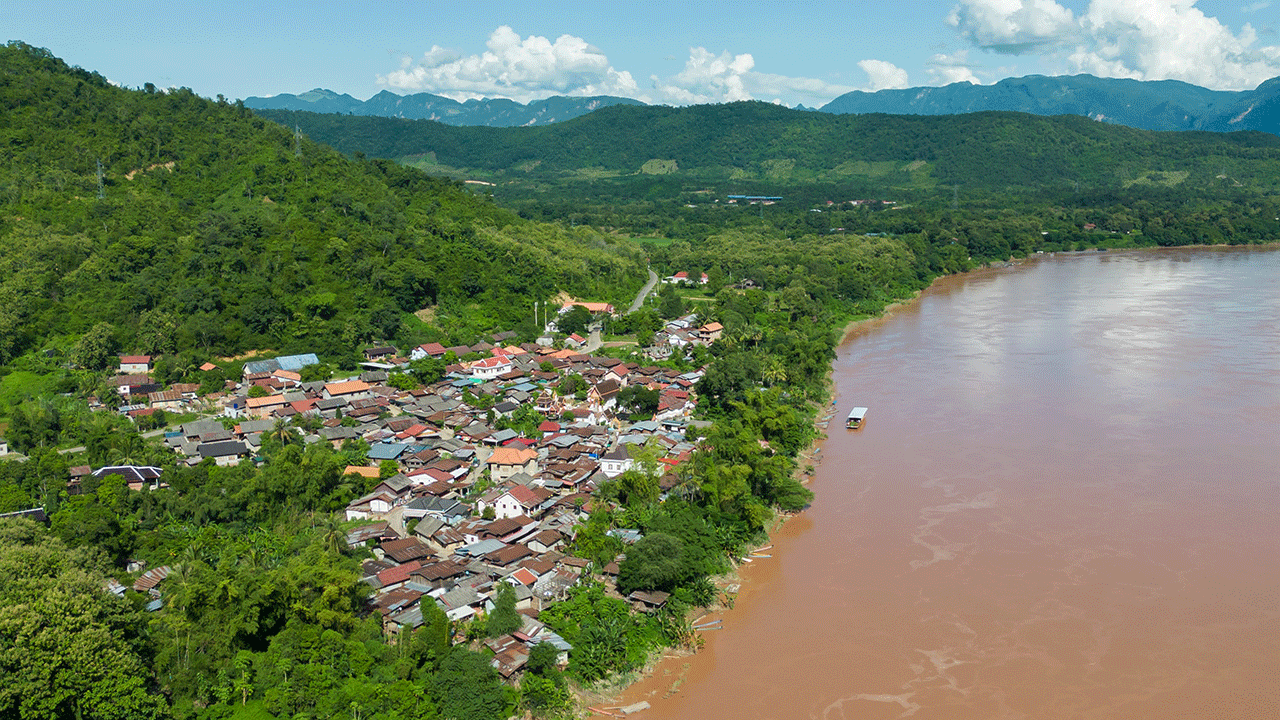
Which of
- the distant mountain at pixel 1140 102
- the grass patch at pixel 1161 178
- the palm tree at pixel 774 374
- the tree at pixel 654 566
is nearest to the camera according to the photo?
the tree at pixel 654 566

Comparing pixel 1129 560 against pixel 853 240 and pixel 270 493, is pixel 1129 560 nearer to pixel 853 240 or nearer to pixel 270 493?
pixel 270 493

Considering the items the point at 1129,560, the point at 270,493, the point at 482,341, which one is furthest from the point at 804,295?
the point at 270,493

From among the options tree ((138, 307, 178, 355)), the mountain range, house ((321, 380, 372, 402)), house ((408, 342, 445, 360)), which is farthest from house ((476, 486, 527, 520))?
the mountain range

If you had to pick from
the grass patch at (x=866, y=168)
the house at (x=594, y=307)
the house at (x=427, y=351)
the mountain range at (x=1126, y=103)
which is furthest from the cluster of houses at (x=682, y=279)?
the mountain range at (x=1126, y=103)

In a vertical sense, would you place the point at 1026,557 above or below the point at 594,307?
below

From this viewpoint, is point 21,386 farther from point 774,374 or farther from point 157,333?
point 774,374

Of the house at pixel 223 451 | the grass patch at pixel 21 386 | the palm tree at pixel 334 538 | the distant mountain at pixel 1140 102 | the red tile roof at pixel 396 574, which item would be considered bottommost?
the red tile roof at pixel 396 574

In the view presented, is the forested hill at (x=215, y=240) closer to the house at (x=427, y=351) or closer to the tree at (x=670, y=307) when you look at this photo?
the house at (x=427, y=351)

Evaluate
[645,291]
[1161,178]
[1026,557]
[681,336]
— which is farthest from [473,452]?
[1161,178]
